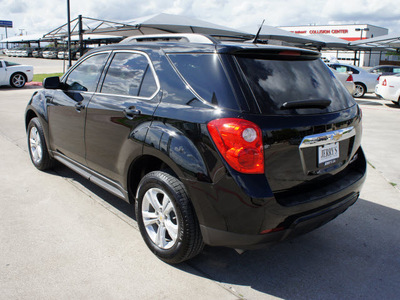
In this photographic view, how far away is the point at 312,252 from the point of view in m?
3.20

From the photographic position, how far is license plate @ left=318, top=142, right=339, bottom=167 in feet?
8.75

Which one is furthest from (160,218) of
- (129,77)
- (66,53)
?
(66,53)

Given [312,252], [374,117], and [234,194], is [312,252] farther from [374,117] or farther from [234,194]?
[374,117]

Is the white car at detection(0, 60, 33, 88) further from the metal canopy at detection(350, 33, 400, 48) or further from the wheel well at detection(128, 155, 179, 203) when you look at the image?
the metal canopy at detection(350, 33, 400, 48)

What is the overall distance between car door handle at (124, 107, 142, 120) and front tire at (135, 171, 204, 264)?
511 mm

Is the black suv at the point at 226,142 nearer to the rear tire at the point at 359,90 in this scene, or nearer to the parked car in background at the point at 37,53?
the rear tire at the point at 359,90

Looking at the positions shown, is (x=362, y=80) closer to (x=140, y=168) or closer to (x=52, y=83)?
(x=52, y=83)

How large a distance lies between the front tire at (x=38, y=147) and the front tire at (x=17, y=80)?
14.3 meters

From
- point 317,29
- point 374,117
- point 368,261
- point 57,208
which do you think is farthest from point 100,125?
point 317,29

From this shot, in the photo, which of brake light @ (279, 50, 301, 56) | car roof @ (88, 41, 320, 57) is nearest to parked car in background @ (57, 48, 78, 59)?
car roof @ (88, 41, 320, 57)

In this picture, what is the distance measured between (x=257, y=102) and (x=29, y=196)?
3.00 meters

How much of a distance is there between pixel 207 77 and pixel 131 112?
784 mm

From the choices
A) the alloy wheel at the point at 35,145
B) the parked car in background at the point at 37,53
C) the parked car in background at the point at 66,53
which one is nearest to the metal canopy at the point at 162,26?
the parked car in background at the point at 66,53

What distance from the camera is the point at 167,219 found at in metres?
2.85
